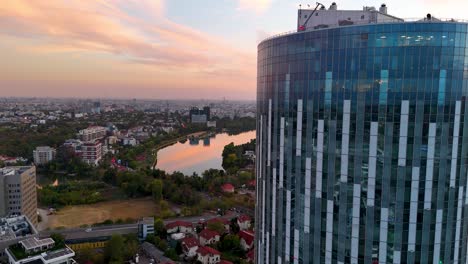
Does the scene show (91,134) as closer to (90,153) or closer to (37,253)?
(90,153)

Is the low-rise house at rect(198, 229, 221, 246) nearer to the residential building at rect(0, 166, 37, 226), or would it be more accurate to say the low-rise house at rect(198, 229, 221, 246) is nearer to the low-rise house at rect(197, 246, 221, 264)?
the low-rise house at rect(197, 246, 221, 264)

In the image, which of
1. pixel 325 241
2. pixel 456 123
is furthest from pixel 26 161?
pixel 456 123

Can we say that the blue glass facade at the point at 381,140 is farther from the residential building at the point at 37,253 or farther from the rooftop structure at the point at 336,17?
the residential building at the point at 37,253

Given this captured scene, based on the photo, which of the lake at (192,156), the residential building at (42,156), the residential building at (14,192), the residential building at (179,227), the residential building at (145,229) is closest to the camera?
the residential building at (145,229)

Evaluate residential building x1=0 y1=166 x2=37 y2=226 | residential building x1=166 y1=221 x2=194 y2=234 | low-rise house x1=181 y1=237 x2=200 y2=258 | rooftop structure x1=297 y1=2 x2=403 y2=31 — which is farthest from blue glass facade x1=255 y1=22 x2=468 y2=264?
residential building x1=0 y1=166 x2=37 y2=226

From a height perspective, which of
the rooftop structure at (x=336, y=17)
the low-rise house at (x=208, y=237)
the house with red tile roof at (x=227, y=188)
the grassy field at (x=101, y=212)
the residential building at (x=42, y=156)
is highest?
the rooftop structure at (x=336, y=17)

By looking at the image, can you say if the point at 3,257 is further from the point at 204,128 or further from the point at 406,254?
the point at 204,128

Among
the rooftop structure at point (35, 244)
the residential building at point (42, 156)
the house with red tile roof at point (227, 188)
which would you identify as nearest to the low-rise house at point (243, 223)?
the house with red tile roof at point (227, 188)
